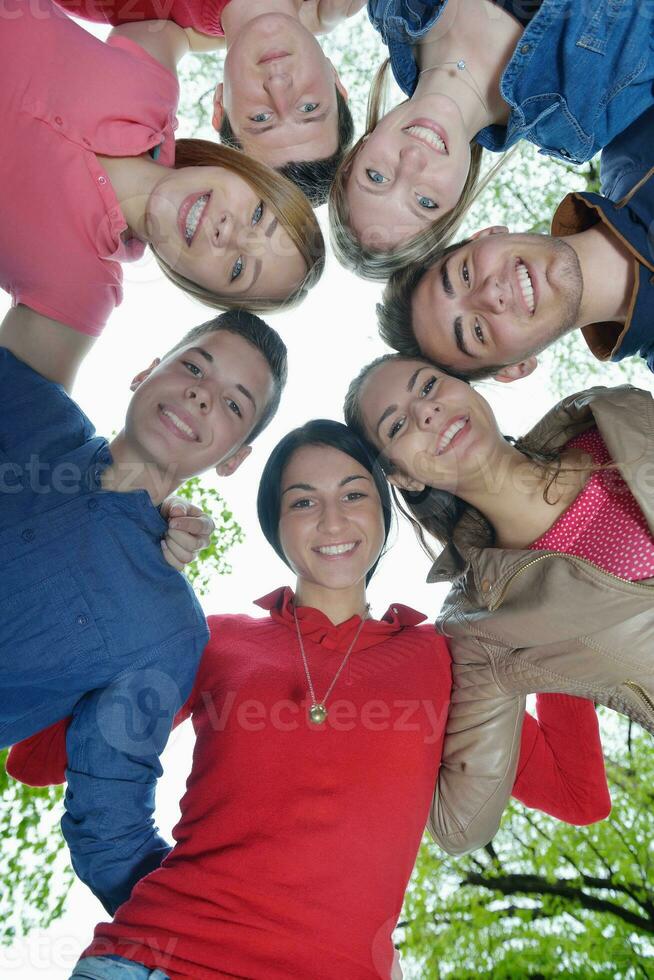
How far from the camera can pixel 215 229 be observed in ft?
6.87

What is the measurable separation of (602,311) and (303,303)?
95 centimetres

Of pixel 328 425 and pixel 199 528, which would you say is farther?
pixel 328 425

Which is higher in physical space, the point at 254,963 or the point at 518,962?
the point at 254,963

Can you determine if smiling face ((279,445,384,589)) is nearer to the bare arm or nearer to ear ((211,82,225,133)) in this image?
the bare arm

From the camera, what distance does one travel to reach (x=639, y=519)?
6.39 ft

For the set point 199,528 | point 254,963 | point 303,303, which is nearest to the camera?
point 254,963

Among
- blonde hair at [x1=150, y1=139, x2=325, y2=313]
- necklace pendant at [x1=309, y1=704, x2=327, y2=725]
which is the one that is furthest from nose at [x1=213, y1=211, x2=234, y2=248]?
necklace pendant at [x1=309, y1=704, x2=327, y2=725]

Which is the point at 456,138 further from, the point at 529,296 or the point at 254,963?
the point at 254,963

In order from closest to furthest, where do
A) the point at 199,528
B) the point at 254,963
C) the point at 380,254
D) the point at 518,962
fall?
the point at 254,963
the point at 199,528
the point at 380,254
the point at 518,962

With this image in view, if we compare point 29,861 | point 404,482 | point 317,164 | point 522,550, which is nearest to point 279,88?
point 317,164

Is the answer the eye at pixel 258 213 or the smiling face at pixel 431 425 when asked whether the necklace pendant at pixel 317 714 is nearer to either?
the smiling face at pixel 431 425

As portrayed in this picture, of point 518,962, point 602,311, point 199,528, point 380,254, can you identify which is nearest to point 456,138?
point 380,254

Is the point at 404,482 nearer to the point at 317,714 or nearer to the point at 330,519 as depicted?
the point at 330,519

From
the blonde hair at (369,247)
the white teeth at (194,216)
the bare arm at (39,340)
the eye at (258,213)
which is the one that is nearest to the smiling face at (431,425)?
the blonde hair at (369,247)
